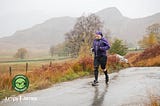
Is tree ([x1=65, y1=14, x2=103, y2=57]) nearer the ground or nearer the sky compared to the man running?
nearer the sky

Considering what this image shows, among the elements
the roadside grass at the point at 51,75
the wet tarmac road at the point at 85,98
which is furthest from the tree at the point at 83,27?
the wet tarmac road at the point at 85,98

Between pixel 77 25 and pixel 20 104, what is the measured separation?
66527 millimetres

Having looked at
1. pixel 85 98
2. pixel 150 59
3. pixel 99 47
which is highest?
pixel 99 47

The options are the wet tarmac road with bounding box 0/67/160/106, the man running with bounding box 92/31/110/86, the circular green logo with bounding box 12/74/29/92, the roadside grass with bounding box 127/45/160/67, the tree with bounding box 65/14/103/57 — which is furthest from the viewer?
the tree with bounding box 65/14/103/57

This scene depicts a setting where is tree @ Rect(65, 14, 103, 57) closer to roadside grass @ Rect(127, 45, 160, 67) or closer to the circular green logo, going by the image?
roadside grass @ Rect(127, 45, 160, 67)

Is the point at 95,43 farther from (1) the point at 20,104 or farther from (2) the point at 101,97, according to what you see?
(1) the point at 20,104

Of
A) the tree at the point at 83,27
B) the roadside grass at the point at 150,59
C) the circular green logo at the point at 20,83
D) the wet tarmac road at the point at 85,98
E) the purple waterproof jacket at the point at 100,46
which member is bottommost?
the wet tarmac road at the point at 85,98

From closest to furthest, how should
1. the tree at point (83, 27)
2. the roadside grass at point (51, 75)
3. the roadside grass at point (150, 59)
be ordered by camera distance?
the roadside grass at point (51, 75) → the roadside grass at point (150, 59) → the tree at point (83, 27)

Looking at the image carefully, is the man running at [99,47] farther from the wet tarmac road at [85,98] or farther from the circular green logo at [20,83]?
the circular green logo at [20,83]

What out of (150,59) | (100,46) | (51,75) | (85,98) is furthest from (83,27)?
(85,98)

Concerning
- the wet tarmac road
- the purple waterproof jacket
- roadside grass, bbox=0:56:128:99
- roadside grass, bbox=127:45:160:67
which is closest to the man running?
the purple waterproof jacket

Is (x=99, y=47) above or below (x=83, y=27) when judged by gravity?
below

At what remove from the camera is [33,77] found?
42.0ft

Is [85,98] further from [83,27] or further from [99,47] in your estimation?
[83,27]
